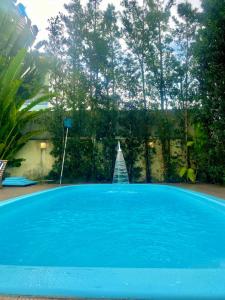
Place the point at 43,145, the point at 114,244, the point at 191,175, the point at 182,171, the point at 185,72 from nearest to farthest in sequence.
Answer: the point at 114,244
the point at 191,175
the point at 182,171
the point at 185,72
the point at 43,145

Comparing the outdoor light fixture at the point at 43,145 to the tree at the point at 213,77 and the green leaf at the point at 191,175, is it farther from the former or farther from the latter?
the tree at the point at 213,77

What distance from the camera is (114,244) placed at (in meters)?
3.15

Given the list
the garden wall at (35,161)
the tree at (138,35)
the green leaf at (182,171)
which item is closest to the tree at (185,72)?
the green leaf at (182,171)

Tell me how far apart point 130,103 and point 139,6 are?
11.3 ft

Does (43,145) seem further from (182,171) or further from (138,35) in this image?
(138,35)

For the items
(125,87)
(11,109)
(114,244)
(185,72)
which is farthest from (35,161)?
(114,244)

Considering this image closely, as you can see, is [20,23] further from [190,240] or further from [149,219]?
[190,240]

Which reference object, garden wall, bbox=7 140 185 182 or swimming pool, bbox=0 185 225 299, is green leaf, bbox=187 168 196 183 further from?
garden wall, bbox=7 140 185 182

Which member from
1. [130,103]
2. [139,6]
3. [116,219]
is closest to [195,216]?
[116,219]

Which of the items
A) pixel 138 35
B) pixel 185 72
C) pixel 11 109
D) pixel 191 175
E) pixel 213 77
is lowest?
pixel 191 175

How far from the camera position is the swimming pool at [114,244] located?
127 centimetres

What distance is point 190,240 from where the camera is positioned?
10.8ft

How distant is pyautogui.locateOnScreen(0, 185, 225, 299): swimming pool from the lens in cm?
127

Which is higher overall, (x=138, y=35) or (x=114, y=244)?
(x=138, y=35)
